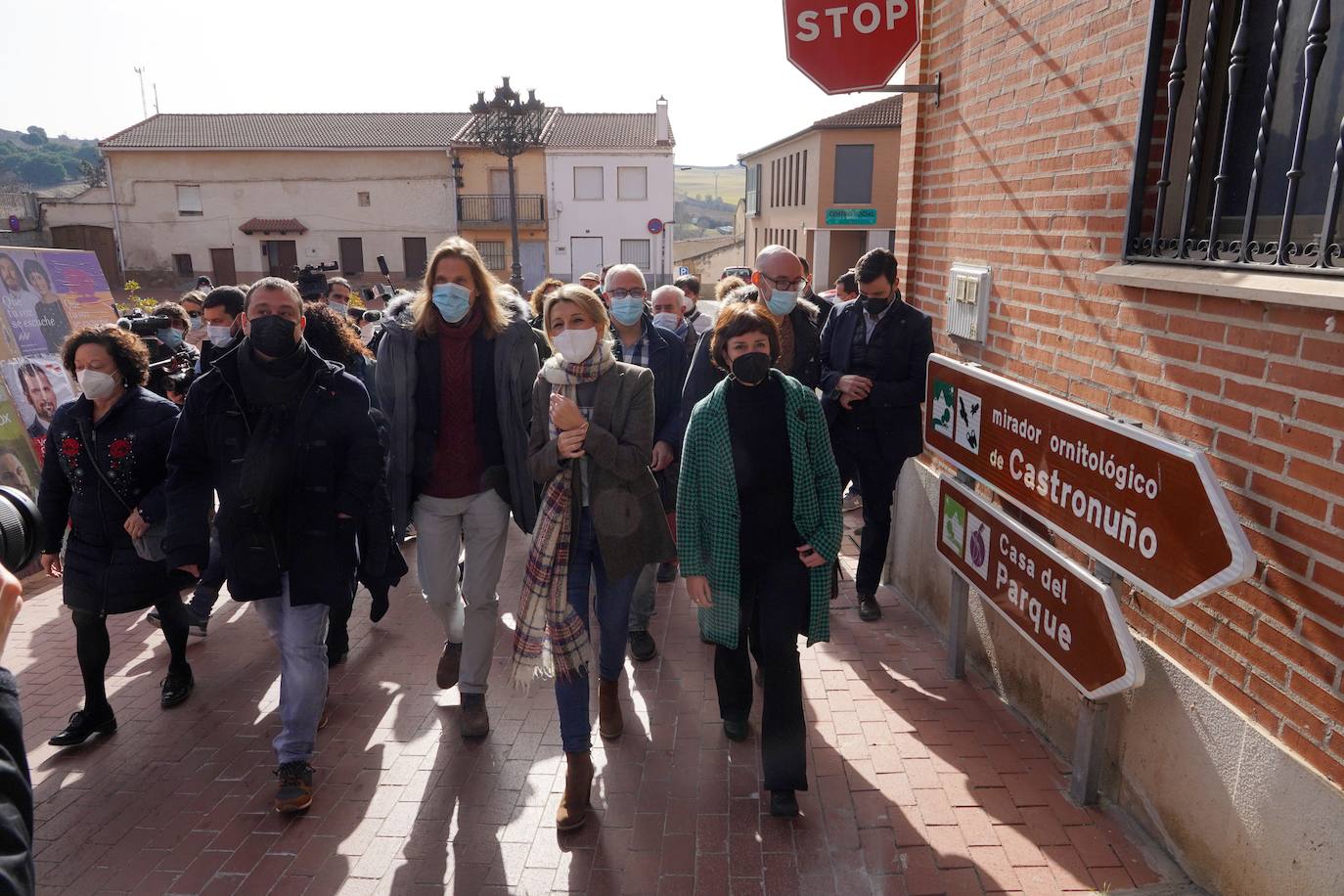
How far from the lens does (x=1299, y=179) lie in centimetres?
269

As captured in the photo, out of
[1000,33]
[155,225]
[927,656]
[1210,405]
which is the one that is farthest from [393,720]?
[155,225]

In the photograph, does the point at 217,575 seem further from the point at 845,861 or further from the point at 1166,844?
the point at 1166,844

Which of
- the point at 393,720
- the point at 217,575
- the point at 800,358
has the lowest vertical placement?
the point at 393,720

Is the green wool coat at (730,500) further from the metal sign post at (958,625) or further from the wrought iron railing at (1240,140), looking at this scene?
the wrought iron railing at (1240,140)

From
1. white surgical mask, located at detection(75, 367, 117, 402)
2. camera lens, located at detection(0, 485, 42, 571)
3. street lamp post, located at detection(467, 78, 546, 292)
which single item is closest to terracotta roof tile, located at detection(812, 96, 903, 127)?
street lamp post, located at detection(467, 78, 546, 292)

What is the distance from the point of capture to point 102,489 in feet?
13.8

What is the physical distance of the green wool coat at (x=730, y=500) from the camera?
3.54 m

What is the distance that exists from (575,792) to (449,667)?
1.40 meters

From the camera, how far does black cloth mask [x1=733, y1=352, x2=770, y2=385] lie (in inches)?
135

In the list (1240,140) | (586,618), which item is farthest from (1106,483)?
(586,618)

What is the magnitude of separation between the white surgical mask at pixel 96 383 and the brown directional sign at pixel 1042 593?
418 centimetres

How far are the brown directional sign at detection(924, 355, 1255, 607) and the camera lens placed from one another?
3.04 metres

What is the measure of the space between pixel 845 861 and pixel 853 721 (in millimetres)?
1100

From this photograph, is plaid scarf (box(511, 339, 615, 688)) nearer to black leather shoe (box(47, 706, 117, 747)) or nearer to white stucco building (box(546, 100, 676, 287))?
black leather shoe (box(47, 706, 117, 747))
